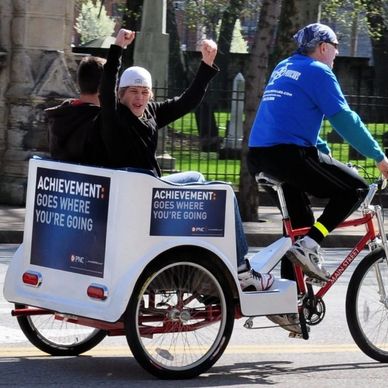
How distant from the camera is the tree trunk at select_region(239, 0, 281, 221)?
15680 mm

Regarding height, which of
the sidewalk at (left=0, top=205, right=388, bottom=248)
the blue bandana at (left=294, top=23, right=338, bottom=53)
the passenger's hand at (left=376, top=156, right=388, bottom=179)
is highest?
the blue bandana at (left=294, top=23, right=338, bottom=53)

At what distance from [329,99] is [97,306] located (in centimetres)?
163

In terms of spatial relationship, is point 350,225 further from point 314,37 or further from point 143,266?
point 143,266

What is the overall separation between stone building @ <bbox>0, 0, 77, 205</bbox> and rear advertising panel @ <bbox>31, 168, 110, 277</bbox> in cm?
939

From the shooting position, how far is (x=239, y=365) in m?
6.98

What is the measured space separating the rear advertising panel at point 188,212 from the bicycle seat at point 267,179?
1.42 feet

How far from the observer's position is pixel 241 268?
6.73 m

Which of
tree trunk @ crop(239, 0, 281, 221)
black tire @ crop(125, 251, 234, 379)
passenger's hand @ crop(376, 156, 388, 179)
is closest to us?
black tire @ crop(125, 251, 234, 379)

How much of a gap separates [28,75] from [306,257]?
32.0 ft

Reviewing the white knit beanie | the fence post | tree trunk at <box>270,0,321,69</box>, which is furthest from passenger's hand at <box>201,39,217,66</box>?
the fence post

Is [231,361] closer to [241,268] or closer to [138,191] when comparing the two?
[241,268]

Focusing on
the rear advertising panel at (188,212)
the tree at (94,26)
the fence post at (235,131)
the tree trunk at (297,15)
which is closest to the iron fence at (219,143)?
the fence post at (235,131)

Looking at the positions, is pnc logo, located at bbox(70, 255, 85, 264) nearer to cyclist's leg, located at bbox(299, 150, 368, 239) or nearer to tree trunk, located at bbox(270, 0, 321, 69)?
cyclist's leg, located at bbox(299, 150, 368, 239)

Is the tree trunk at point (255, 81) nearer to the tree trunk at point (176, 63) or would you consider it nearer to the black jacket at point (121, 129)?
the black jacket at point (121, 129)
